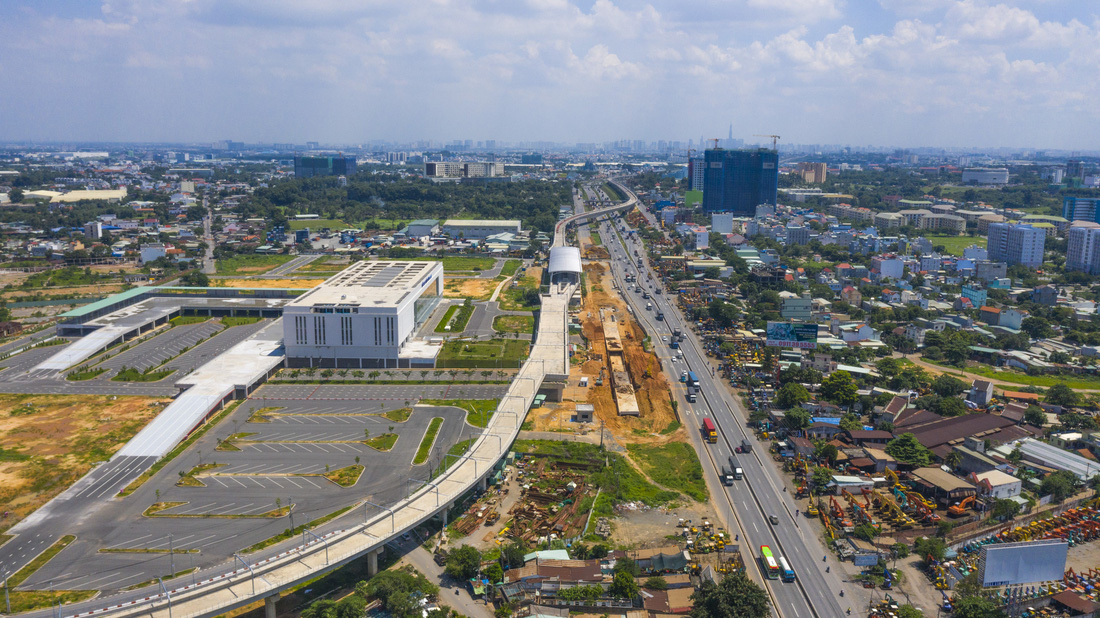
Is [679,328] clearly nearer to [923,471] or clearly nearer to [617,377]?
[617,377]

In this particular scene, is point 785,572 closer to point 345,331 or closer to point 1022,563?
point 1022,563

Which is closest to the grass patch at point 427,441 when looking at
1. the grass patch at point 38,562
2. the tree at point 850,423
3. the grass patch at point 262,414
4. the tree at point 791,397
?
the grass patch at point 262,414

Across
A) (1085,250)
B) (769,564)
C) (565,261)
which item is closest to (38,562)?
(769,564)

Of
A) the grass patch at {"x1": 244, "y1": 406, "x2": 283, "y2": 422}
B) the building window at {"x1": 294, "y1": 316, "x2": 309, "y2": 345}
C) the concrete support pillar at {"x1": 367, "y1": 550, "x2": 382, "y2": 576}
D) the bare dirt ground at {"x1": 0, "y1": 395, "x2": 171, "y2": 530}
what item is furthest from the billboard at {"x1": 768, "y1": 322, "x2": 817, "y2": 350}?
the bare dirt ground at {"x1": 0, "y1": 395, "x2": 171, "y2": 530}

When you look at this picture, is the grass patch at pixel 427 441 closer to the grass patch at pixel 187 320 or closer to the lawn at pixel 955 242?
the grass patch at pixel 187 320

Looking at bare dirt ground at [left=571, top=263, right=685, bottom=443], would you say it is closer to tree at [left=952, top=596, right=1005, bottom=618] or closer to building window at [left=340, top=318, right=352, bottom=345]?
building window at [left=340, top=318, right=352, bottom=345]

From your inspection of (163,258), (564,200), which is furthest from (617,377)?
(564,200)
